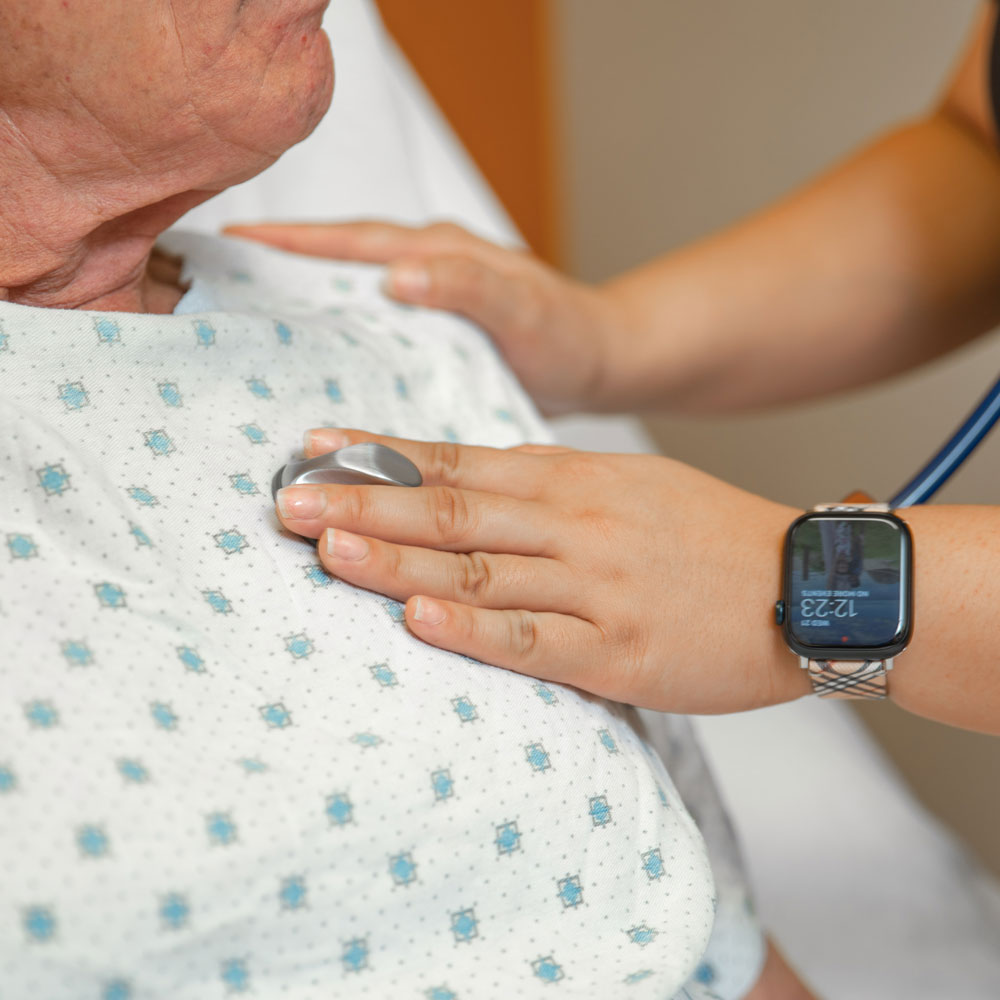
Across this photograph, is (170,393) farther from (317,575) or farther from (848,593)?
(848,593)

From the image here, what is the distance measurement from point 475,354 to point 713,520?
0.29 metres

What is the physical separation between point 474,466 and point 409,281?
26 cm

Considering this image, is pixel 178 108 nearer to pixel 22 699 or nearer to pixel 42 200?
pixel 42 200

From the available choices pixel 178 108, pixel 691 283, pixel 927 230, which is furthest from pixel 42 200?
pixel 927 230

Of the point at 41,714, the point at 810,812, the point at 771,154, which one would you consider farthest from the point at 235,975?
the point at 771,154

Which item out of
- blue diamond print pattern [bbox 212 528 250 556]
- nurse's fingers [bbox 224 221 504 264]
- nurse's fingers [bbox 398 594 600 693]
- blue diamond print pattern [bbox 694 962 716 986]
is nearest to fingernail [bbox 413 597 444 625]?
nurse's fingers [bbox 398 594 600 693]

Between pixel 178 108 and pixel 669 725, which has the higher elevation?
pixel 178 108

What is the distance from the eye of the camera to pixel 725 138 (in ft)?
7.37

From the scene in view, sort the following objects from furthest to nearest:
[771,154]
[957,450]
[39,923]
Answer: [771,154], [957,450], [39,923]

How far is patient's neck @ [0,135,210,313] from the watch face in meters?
0.45

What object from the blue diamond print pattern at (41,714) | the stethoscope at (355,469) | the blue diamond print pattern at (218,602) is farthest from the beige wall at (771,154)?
the blue diamond print pattern at (41,714)

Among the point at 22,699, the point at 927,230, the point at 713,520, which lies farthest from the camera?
the point at 927,230

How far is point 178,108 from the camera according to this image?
625 mm

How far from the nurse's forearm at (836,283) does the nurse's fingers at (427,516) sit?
1.54 feet
